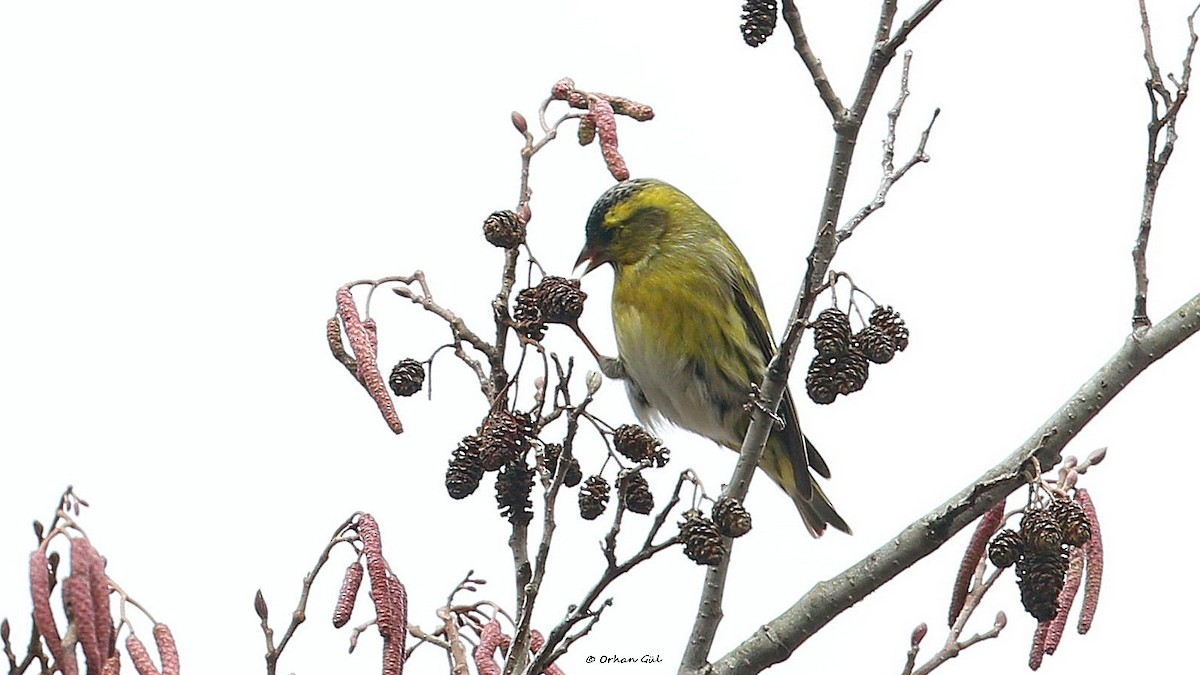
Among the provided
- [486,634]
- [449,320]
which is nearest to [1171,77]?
[449,320]

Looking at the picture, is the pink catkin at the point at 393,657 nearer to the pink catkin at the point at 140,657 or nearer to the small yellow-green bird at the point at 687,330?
the pink catkin at the point at 140,657

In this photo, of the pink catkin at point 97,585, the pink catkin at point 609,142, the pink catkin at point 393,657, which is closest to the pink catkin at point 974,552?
the pink catkin at point 609,142

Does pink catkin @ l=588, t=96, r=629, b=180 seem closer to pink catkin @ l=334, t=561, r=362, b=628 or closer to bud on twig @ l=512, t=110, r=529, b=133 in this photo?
bud on twig @ l=512, t=110, r=529, b=133

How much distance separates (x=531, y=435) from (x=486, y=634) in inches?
13.5

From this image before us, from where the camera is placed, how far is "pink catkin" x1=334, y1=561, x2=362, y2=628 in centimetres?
226

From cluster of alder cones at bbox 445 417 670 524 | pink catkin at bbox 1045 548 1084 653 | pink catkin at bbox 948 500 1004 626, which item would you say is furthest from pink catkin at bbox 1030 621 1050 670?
cluster of alder cones at bbox 445 417 670 524

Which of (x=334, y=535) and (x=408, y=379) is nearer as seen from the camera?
(x=334, y=535)

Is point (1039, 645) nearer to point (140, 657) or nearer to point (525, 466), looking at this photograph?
point (525, 466)

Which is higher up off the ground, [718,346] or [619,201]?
[619,201]

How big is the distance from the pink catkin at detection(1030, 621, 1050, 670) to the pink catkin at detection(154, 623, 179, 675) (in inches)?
49.6

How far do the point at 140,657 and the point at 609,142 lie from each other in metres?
1.17

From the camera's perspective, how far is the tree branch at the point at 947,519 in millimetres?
2543

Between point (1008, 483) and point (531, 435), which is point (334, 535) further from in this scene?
point (1008, 483)

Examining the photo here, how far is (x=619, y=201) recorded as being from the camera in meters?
4.41
